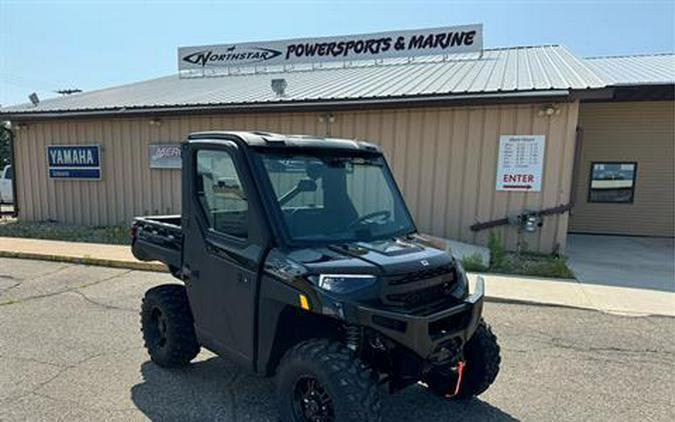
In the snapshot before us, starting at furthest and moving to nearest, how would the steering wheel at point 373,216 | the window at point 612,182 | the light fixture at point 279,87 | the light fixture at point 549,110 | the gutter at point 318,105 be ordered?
the window at point 612,182 → the light fixture at point 279,87 → the light fixture at point 549,110 → the gutter at point 318,105 → the steering wheel at point 373,216

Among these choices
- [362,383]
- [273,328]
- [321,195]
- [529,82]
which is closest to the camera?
[362,383]

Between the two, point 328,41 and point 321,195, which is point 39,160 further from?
point 321,195

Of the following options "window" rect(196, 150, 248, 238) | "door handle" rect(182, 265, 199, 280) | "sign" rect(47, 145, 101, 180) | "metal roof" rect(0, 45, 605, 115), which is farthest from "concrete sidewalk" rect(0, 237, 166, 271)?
"window" rect(196, 150, 248, 238)

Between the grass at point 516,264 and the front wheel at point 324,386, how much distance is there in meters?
5.34

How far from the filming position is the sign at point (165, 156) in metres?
11.3

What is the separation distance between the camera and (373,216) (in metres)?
3.40

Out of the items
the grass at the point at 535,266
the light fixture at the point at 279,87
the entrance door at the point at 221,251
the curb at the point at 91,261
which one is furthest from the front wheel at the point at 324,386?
the light fixture at the point at 279,87

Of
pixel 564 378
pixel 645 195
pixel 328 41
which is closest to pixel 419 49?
pixel 328 41

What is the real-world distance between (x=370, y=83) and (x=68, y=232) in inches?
344

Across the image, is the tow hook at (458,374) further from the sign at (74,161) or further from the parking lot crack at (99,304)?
the sign at (74,161)

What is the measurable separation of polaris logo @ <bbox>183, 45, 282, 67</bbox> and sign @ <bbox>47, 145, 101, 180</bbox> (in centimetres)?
629

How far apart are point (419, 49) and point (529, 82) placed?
5.84 meters

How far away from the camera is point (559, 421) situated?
3316mm

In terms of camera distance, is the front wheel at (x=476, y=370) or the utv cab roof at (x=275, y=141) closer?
the utv cab roof at (x=275, y=141)
